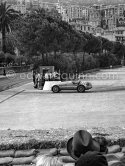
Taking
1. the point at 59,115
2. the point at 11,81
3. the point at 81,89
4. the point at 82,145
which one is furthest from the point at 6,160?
the point at 11,81

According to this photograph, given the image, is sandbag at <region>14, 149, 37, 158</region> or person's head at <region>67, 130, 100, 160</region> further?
sandbag at <region>14, 149, 37, 158</region>

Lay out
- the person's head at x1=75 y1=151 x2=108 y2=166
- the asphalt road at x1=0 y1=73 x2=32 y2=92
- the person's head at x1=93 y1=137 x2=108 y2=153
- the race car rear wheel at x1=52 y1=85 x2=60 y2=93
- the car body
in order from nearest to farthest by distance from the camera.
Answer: the person's head at x1=75 y1=151 x2=108 y2=166, the person's head at x1=93 y1=137 x2=108 y2=153, the car body, the race car rear wheel at x1=52 y1=85 x2=60 y2=93, the asphalt road at x1=0 y1=73 x2=32 y2=92

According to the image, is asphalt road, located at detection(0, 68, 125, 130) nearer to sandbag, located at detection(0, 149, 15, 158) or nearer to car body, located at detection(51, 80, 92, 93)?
sandbag, located at detection(0, 149, 15, 158)

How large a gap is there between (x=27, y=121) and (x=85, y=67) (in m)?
57.2

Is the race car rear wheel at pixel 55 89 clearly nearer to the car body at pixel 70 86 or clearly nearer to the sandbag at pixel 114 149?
the car body at pixel 70 86

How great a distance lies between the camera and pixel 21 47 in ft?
131

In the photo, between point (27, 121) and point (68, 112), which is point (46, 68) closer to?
point (68, 112)

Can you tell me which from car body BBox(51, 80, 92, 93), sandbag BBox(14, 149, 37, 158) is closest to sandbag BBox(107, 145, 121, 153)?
sandbag BBox(14, 149, 37, 158)

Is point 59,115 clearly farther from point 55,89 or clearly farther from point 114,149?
point 55,89

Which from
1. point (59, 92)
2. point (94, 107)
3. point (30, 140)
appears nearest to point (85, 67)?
point (59, 92)

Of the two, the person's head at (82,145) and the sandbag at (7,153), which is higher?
the person's head at (82,145)

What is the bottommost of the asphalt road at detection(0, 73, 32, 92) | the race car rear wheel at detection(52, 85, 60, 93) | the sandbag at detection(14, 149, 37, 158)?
the asphalt road at detection(0, 73, 32, 92)

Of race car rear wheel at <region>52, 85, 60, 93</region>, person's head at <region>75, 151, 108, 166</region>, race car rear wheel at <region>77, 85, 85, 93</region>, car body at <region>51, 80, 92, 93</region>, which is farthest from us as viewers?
race car rear wheel at <region>52, 85, 60, 93</region>

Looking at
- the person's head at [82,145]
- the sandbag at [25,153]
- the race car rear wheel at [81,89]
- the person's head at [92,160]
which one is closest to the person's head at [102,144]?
the person's head at [82,145]
